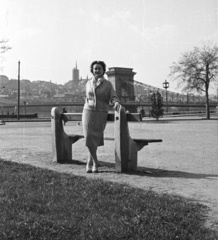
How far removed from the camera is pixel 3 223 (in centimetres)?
314

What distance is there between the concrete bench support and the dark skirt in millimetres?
241

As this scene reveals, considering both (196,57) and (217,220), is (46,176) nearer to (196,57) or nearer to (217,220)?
(217,220)

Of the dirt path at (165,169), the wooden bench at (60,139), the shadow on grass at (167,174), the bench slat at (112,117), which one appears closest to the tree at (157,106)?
the dirt path at (165,169)

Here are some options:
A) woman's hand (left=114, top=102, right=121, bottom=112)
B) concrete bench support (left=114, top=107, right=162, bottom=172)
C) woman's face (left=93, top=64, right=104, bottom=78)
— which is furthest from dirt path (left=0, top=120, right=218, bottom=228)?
woman's face (left=93, top=64, right=104, bottom=78)

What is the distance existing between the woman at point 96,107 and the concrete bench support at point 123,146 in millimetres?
206

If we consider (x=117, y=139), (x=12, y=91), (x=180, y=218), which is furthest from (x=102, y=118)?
(x=12, y=91)

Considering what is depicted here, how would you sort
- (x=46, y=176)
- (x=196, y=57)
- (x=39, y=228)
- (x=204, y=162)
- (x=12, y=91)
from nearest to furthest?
(x=39, y=228)
(x=46, y=176)
(x=204, y=162)
(x=196, y=57)
(x=12, y=91)

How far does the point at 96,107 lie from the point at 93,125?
288 millimetres

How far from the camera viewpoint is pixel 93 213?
3426 millimetres

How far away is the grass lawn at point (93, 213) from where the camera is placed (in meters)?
2.94

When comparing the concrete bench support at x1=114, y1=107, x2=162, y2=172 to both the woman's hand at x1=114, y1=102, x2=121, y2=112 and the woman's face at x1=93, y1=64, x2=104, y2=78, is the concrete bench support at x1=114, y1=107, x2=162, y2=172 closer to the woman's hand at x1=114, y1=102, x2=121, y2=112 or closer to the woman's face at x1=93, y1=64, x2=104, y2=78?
the woman's hand at x1=114, y1=102, x2=121, y2=112

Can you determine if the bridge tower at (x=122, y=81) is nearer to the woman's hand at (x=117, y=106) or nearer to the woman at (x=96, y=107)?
the woman at (x=96, y=107)

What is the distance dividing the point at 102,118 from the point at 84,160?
5.25ft

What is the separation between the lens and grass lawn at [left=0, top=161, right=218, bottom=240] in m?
2.94
